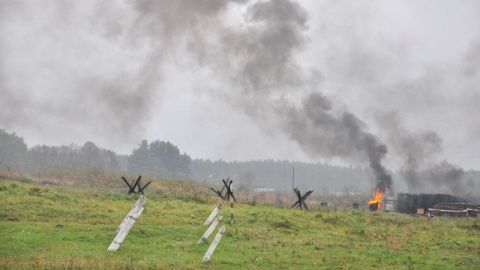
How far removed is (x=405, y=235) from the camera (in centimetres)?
3906

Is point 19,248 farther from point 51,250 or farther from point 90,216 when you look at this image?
point 90,216

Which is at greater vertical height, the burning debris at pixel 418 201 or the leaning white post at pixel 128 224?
the burning debris at pixel 418 201

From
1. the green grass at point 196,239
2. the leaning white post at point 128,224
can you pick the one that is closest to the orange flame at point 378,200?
the green grass at point 196,239

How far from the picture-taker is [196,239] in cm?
2953

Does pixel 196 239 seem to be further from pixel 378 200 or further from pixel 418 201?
pixel 418 201

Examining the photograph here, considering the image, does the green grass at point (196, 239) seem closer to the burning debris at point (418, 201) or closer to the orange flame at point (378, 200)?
the orange flame at point (378, 200)

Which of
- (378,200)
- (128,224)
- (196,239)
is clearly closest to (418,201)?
(378,200)

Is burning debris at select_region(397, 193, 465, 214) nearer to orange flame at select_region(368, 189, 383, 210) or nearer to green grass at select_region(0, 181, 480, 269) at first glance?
orange flame at select_region(368, 189, 383, 210)

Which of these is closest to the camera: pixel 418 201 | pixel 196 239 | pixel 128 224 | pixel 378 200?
pixel 128 224

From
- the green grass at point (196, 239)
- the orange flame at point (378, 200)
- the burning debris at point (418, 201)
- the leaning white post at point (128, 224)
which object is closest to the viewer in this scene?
the green grass at point (196, 239)

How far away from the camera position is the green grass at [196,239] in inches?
904

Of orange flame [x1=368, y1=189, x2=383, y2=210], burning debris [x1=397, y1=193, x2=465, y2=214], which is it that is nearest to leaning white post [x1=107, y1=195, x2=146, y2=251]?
orange flame [x1=368, y1=189, x2=383, y2=210]

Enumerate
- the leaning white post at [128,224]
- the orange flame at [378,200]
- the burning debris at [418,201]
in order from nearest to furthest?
the leaning white post at [128,224] < the orange flame at [378,200] < the burning debris at [418,201]

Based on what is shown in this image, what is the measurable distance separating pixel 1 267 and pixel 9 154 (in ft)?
526
